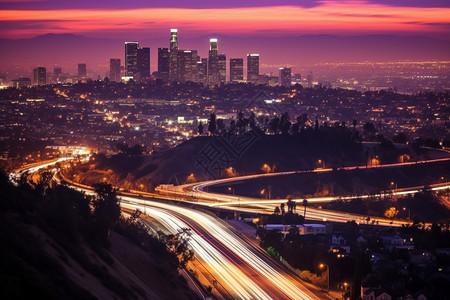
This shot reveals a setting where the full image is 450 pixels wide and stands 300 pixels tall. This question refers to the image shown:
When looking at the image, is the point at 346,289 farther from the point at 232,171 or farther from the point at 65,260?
the point at 232,171

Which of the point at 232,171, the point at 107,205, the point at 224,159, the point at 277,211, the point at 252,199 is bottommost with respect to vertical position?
the point at 252,199

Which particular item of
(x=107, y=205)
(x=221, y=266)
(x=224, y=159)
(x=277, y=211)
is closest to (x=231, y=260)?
(x=221, y=266)

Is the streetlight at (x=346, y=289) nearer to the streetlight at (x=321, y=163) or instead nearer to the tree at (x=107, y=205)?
the tree at (x=107, y=205)

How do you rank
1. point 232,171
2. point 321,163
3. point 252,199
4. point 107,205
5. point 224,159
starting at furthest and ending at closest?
point 321,163 → point 224,159 → point 232,171 → point 252,199 → point 107,205

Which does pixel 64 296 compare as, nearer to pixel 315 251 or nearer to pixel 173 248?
pixel 173 248

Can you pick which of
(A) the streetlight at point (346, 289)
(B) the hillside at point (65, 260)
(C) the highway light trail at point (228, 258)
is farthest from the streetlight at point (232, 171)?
(B) the hillside at point (65, 260)

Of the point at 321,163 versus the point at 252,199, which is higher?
the point at 321,163

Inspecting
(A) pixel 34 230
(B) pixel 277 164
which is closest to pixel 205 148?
(B) pixel 277 164

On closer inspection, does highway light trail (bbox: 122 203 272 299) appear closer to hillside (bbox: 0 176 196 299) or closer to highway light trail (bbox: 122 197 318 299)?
highway light trail (bbox: 122 197 318 299)

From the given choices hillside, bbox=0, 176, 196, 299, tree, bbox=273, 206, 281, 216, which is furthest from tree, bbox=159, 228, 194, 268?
tree, bbox=273, 206, 281, 216
